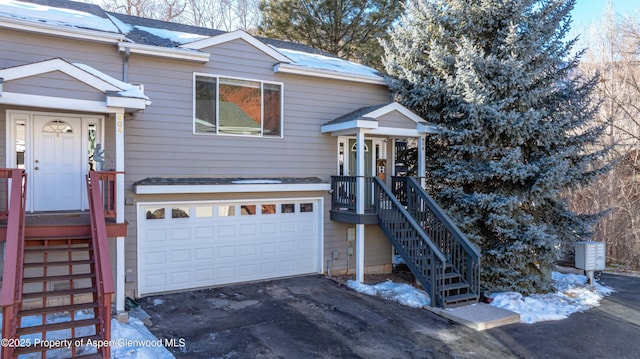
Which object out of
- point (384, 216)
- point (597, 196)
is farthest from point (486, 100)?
point (597, 196)

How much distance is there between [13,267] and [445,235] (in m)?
A: 7.66

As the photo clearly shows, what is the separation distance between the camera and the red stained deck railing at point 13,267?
14.1 ft

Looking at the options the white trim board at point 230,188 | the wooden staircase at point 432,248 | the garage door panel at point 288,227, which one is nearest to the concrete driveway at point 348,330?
the wooden staircase at point 432,248

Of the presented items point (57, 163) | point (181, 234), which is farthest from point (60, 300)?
point (57, 163)


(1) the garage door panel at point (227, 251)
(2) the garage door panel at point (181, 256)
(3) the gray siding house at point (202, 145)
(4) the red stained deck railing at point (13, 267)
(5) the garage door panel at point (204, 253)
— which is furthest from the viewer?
(1) the garage door panel at point (227, 251)

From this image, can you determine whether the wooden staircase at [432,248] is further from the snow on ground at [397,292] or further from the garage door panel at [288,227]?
the garage door panel at [288,227]

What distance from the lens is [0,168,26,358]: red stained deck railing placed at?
14.1ft

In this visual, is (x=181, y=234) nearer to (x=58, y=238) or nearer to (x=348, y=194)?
(x=58, y=238)

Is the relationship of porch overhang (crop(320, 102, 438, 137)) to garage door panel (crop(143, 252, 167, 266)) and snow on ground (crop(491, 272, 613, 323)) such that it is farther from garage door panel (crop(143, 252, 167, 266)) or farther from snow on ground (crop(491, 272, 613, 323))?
garage door panel (crop(143, 252, 167, 266))

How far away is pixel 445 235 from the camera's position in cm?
891

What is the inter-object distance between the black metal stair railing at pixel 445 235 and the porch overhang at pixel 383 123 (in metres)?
1.25

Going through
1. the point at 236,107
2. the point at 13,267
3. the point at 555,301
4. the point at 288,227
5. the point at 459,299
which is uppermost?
the point at 236,107

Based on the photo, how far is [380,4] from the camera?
1714cm

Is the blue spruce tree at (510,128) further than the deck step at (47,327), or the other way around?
the blue spruce tree at (510,128)
